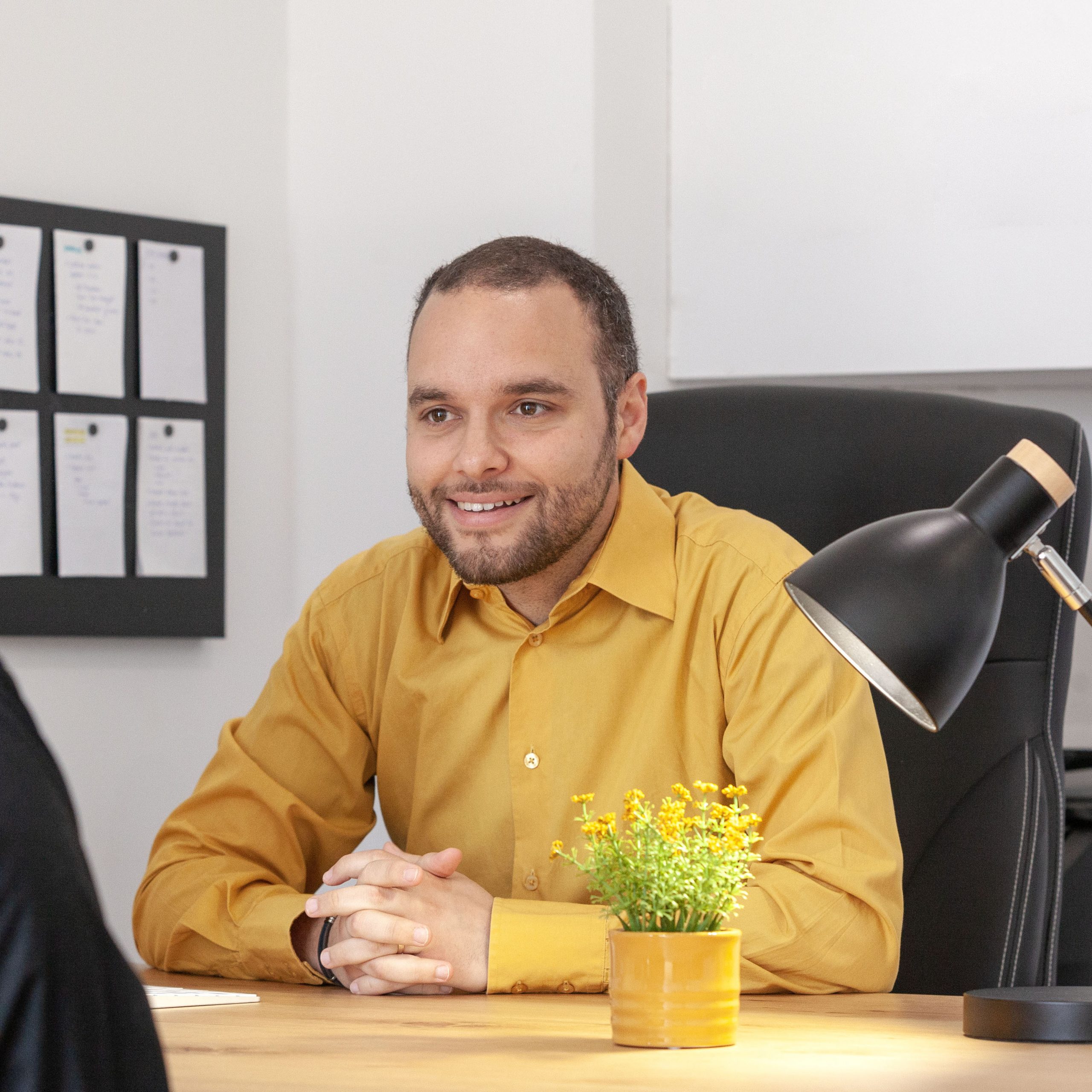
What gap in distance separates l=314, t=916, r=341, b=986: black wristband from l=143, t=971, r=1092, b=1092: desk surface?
149 millimetres

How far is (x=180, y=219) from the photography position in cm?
243

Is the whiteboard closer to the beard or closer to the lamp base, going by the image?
the beard

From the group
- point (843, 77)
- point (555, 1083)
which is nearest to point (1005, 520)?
point (555, 1083)

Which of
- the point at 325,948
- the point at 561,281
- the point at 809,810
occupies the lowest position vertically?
the point at 325,948

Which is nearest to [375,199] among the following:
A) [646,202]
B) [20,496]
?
[646,202]

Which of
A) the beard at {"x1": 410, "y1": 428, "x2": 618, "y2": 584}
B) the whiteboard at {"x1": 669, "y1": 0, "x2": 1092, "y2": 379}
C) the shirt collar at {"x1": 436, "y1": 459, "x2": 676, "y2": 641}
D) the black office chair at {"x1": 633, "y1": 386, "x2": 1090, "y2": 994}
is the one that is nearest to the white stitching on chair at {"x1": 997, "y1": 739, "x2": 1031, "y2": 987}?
the black office chair at {"x1": 633, "y1": 386, "x2": 1090, "y2": 994}

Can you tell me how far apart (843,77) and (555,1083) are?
1.74 meters

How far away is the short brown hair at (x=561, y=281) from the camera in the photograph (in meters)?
1.58

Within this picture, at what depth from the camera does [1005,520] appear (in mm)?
934

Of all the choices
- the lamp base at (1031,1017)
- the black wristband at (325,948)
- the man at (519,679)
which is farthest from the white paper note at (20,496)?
the lamp base at (1031,1017)

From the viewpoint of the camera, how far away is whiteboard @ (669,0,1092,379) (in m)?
2.10

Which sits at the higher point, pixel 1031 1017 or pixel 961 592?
pixel 961 592

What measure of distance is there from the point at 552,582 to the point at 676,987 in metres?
0.77

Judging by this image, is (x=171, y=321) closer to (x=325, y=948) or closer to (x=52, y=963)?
(x=325, y=948)
